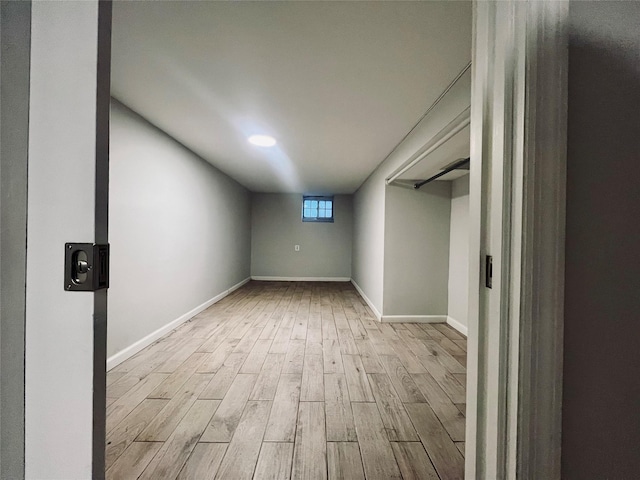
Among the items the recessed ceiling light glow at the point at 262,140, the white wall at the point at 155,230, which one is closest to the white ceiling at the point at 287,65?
the recessed ceiling light glow at the point at 262,140

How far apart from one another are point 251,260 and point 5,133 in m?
6.68

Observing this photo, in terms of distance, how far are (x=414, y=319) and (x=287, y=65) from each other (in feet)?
10.5

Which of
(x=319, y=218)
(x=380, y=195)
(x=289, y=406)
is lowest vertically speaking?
(x=289, y=406)

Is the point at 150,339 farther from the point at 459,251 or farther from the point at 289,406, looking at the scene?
the point at 459,251

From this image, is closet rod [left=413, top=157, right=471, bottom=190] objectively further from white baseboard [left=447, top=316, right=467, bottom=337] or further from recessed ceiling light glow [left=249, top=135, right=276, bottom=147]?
recessed ceiling light glow [left=249, top=135, right=276, bottom=147]

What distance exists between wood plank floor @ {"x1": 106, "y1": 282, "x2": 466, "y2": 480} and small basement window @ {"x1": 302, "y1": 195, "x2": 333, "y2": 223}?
416 cm

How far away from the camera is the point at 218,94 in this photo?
212 centimetres

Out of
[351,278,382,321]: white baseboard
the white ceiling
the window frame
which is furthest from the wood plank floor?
the window frame

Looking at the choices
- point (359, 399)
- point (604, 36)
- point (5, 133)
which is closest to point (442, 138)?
point (604, 36)

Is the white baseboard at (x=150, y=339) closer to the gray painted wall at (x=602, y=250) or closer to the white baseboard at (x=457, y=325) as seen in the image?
the gray painted wall at (x=602, y=250)

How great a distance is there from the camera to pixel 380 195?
407cm

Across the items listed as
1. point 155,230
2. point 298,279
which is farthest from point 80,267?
point 298,279

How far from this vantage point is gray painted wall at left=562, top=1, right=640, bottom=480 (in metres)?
0.57

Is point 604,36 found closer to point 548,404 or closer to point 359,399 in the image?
point 548,404
